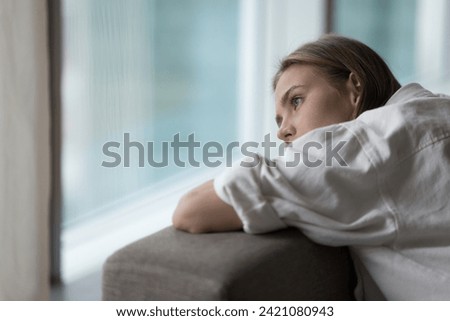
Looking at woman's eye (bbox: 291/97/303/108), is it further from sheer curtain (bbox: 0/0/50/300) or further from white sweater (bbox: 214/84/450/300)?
sheer curtain (bbox: 0/0/50/300)

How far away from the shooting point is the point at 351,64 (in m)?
1.68

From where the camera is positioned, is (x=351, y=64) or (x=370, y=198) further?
(x=351, y=64)

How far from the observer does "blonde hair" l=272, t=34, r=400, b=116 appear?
1676 millimetres

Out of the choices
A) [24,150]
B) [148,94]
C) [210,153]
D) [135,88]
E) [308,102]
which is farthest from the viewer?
[210,153]

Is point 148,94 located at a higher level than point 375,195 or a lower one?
lower

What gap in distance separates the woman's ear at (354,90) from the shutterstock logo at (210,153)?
7.0 inches

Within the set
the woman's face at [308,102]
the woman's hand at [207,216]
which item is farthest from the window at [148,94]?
the woman's hand at [207,216]

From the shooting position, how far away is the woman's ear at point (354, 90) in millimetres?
1670

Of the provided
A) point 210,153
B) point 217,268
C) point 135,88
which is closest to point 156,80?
point 135,88

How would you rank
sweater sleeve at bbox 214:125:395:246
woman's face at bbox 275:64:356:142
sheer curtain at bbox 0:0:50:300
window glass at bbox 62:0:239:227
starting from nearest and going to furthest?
1. sweater sleeve at bbox 214:125:395:246
2. woman's face at bbox 275:64:356:142
3. sheer curtain at bbox 0:0:50:300
4. window glass at bbox 62:0:239:227

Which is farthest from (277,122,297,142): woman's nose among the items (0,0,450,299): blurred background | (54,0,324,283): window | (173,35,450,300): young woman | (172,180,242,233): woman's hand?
(54,0,324,283): window

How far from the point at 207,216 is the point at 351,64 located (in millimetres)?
544

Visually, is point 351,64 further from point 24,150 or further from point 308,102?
point 24,150

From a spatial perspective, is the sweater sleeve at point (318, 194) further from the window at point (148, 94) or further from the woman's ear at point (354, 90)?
the window at point (148, 94)
